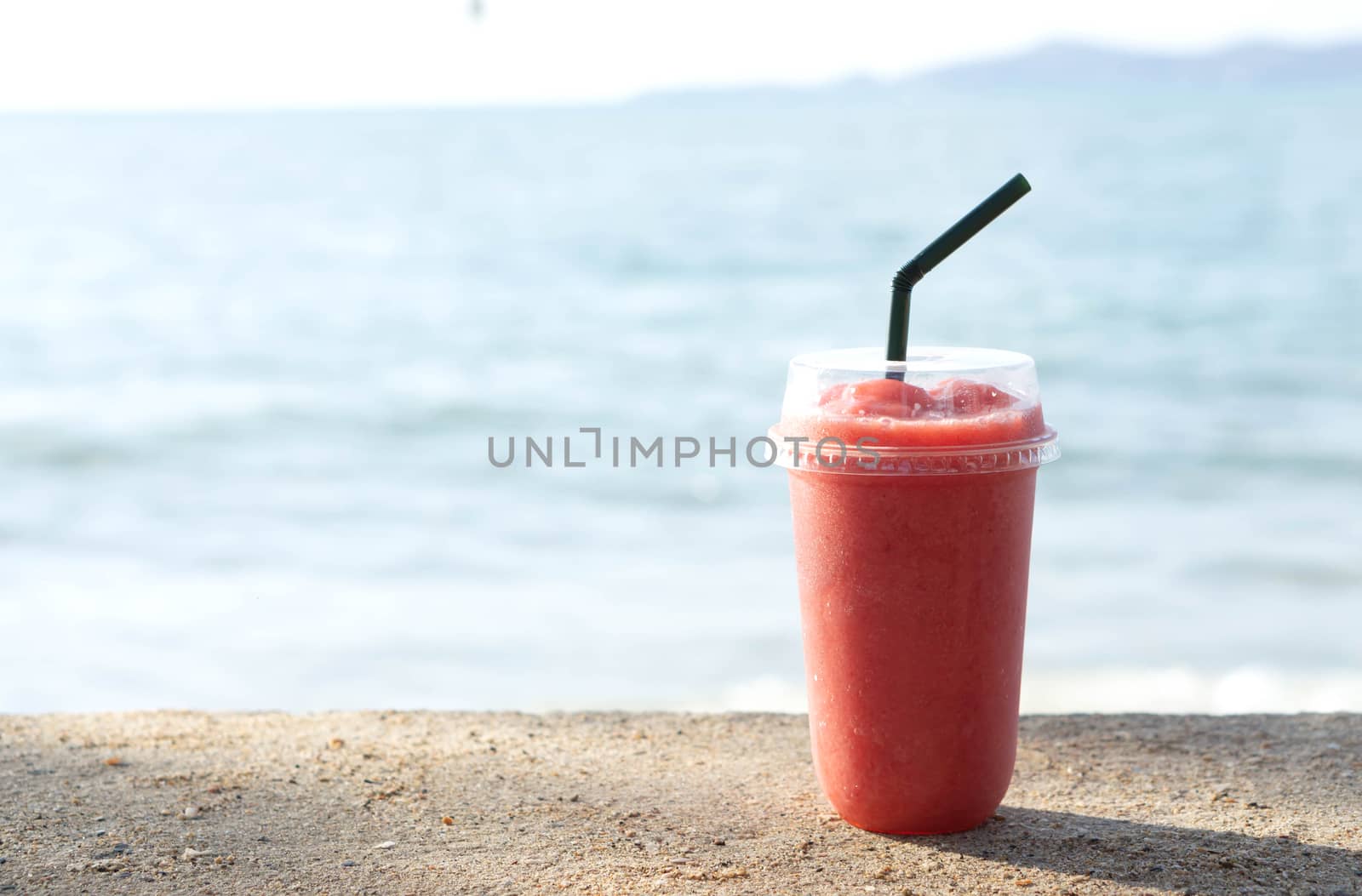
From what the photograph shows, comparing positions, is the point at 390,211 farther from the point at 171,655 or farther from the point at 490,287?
the point at 171,655

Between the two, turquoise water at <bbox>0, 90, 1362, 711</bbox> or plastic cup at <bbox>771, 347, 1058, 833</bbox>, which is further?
turquoise water at <bbox>0, 90, 1362, 711</bbox>

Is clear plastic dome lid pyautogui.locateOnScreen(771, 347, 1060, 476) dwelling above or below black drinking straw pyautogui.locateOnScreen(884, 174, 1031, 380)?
below

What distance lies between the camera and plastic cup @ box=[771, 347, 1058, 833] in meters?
2.35

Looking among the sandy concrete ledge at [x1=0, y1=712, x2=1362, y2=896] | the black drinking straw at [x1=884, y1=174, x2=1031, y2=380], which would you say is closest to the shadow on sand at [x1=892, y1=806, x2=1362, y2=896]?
the sandy concrete ledge at [x1=0, y1=712, x2=1362, y2=896]

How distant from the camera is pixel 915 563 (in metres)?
2.38

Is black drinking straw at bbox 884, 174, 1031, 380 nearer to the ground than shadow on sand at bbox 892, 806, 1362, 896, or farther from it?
farther from it

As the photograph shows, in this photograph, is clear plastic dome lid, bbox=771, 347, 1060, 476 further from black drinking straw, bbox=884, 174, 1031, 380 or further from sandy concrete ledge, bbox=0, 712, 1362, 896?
sandy concrete ledge, bbox=0, 712, 1362, 896

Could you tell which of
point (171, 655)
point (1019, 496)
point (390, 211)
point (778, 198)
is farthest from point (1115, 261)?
point (1019, 496)

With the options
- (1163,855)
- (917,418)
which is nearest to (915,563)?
(917,418)

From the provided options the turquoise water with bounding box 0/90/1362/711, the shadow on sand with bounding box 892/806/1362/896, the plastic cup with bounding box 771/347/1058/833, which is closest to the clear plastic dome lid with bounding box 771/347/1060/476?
the plastic cup with bounding box 771/347/1058/833

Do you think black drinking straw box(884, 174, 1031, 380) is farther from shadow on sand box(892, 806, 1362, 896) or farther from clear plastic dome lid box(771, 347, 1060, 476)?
shadow on sand box(892, 806, 1362, 896)

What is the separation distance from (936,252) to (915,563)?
0.57 meters

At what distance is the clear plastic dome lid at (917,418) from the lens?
2.33 meters

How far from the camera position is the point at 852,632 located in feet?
8.04
